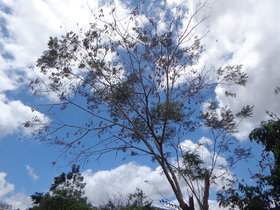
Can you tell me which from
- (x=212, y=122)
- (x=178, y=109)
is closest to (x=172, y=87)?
(x=178, y=109)

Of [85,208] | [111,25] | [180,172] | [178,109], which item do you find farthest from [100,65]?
[85,208]

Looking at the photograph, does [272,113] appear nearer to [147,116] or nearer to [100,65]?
[147,116]

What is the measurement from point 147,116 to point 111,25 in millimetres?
4096

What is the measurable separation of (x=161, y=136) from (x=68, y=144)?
3.60m

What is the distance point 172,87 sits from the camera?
34.5 feet

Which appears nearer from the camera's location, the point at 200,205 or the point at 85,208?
the point at 200,205

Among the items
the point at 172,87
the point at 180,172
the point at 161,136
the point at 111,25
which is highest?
the point at 111,25

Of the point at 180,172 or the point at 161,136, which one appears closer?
the point at 161,136

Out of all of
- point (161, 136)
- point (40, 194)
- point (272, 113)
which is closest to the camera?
point (272, 113)

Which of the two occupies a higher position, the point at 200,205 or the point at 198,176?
the point at 198,176

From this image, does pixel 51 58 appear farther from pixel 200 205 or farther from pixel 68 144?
pixel 200 205

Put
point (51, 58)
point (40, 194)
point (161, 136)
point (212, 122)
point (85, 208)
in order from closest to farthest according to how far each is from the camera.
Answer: point (161, 136) → point (51, 58) → point (212, 122) → point (85, 208) → point (40, 194)

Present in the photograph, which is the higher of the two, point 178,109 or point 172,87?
point 172,87

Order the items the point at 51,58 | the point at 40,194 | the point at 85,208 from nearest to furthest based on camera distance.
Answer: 1. the point at 51,58
2. the point at 85,208
3. the point at 40,194
